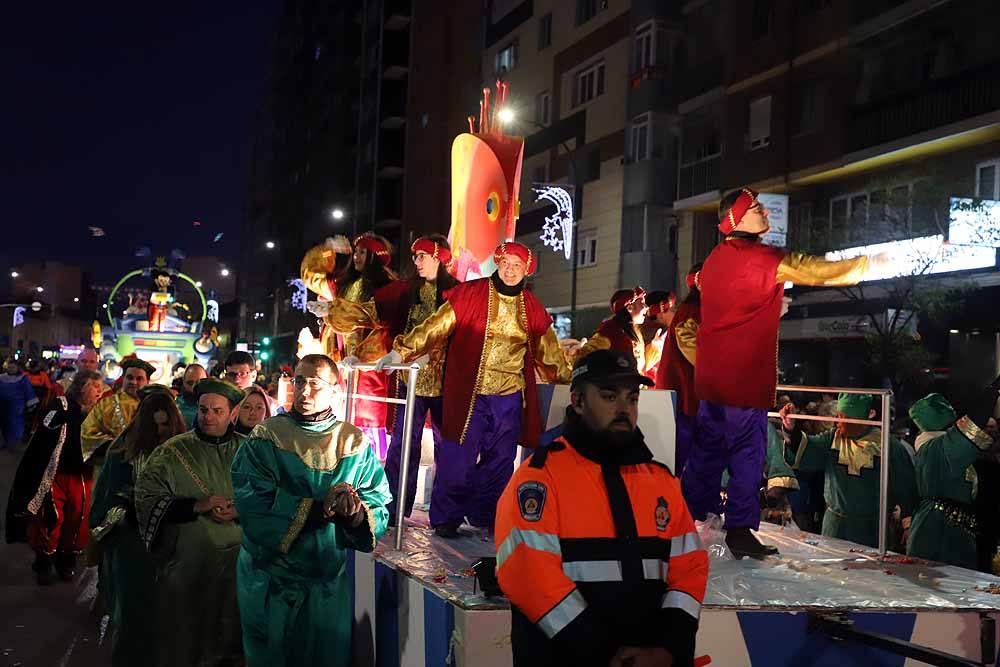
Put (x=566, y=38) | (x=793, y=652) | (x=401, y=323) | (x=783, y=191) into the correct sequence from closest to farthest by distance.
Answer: (x=793, y=652)
(x=401, y=323)
(x=783, y=191)
(x=566, y=38)

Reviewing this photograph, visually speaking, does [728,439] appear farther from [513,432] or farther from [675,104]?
[675,104]

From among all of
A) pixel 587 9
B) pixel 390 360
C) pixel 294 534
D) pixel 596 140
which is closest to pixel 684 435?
pixel 390 360

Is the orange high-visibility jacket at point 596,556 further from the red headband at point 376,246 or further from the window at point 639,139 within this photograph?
the window at point 639,139

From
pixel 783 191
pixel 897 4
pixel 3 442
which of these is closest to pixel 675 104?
pixel 783 191

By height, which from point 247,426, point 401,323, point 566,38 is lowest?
point 247,426

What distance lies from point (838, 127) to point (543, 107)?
1380 cm

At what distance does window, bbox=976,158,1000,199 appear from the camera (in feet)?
61.0

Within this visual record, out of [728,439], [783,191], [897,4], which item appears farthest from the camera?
[783,191]

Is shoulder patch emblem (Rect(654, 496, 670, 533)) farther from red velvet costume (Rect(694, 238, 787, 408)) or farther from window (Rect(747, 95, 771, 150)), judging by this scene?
window (Rect(747, 95, 771, 150))

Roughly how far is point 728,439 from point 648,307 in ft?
9.08

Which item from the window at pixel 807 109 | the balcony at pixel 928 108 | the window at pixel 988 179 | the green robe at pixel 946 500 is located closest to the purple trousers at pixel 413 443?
the green robe at pixel 946 500

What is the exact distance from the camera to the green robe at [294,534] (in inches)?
207

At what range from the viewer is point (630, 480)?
11.7ft

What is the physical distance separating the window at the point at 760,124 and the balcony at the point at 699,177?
3.89 ft
